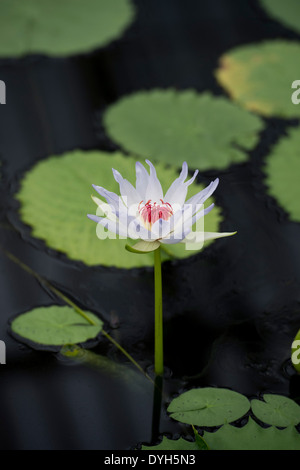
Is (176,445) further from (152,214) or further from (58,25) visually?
(58,25)

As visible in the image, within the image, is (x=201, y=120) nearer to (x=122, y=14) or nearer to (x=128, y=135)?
(x=128, y=135)

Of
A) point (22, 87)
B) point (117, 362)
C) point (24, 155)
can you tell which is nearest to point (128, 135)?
point (24, 155)

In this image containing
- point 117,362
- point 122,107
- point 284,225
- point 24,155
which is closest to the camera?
point 117,362

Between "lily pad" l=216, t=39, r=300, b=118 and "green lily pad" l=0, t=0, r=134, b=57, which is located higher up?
"green lily pad" l=0, t=0, r=134, b=57

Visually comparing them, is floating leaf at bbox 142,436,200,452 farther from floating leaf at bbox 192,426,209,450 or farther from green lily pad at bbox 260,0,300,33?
green lily pad at bbox 260,0,300,33

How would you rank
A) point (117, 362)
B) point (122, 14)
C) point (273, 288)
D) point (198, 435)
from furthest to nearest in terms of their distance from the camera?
1. point (122, 14)
2. point (273, 288)
3. point (117, 362)
4. point (198, 435)

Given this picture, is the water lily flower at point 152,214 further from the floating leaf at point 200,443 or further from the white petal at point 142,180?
the floating leaf at point 200,443

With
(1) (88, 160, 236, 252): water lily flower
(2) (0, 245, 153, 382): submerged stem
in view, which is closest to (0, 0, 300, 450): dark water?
(2) (0, 245, 153, 382): submerged stem
